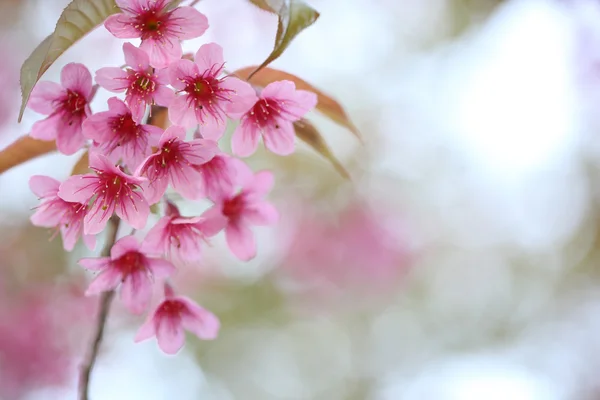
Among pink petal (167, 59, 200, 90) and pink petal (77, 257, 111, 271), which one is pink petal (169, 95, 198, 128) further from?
pink petal (77, 257, 111, 271)

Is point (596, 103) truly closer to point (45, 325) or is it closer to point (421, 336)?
point (421, 336)

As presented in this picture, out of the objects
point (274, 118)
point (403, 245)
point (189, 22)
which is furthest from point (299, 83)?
point (403, 245)

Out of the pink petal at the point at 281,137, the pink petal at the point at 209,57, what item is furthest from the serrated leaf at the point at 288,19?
the pink petal at the point at 281,137

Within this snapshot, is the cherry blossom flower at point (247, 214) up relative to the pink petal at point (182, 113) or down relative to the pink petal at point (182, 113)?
up

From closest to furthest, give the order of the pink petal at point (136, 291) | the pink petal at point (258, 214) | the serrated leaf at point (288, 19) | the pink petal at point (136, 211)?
the serrated leaf at point (288, 19), the pink petal at point (136, 211), the pink petal at point (136, 291), the pink petal at point (258, 214)

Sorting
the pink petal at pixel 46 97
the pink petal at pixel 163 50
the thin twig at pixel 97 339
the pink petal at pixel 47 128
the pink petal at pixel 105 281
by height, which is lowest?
the thin twig at pixel 97 339

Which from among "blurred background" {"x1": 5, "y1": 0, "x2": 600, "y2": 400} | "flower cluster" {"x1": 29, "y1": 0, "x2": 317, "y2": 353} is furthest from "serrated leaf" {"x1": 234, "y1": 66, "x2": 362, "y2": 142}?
"blurred background" {"x1": 5, "y1": 0, "x2": 600, "y2": 400}

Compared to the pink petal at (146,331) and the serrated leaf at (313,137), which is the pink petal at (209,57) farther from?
the pink petal at (146,331)
